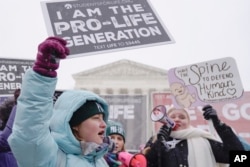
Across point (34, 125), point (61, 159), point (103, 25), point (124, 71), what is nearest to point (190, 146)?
point (103, 25)

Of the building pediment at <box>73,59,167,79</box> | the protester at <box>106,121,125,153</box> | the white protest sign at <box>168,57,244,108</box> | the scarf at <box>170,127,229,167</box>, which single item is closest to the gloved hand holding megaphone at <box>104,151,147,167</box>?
the protester at <box>106,121,125,153</box>

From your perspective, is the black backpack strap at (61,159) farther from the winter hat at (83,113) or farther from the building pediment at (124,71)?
the building pediment at (124,71)

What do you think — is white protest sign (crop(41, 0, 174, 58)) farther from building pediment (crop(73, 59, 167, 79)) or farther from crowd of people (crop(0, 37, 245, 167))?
building pediment (crop(73, 59, 167, 79))

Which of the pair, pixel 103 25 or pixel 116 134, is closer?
pixel 116 134

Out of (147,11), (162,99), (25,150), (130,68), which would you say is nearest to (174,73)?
(147,11)

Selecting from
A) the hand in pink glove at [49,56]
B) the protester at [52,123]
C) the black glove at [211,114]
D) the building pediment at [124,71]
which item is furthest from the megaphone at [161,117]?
the building pediment at [124,71]

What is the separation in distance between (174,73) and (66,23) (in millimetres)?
1348

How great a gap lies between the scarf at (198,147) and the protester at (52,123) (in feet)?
5.13

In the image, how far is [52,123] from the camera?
146 centimetres

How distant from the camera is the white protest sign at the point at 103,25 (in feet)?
9.36

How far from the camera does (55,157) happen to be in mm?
1330

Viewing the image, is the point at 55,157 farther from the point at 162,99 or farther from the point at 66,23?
the point at 162,99

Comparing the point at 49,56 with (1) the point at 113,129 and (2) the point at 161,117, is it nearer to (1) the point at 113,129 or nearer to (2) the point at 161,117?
(1) the point at 113,129

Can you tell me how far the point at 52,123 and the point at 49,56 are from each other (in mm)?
366
